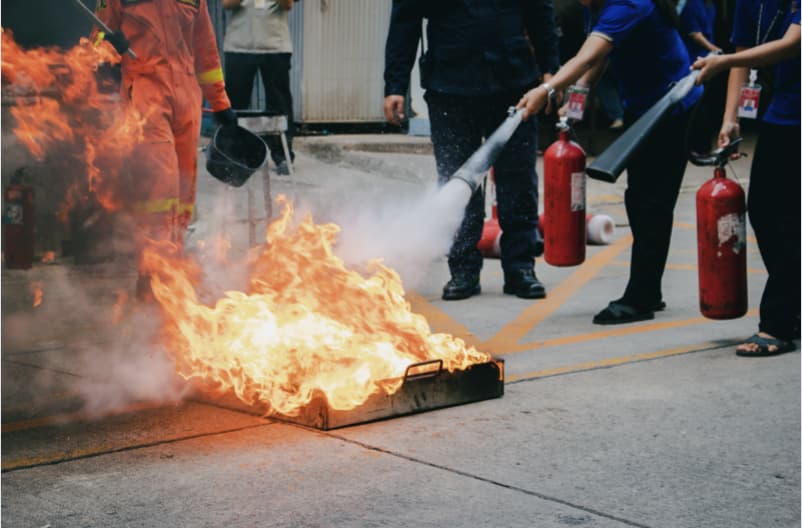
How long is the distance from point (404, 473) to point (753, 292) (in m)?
4.17

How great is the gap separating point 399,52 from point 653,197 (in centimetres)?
175

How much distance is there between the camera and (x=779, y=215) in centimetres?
577

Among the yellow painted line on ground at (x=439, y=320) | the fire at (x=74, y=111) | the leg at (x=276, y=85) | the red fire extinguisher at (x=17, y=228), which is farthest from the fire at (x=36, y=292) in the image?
the leg at (x=276, y=85)

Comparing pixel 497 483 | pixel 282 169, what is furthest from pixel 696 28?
pixel 497 483

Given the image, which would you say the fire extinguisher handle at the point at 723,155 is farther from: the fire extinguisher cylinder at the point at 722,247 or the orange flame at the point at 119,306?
the orange flame at the point at 119,306

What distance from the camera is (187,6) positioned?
19.7 ft

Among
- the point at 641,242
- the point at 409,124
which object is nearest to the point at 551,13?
the point at 641,242

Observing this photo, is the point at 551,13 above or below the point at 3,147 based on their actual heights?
above

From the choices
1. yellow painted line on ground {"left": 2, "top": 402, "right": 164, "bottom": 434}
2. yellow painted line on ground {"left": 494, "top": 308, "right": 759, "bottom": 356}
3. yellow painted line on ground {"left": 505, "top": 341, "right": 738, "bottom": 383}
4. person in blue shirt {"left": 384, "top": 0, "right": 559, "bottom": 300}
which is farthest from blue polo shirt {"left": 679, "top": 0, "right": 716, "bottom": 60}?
yellow painted line on ground {"left": 2, "top": 402, "right": 164, "bottom": 434}

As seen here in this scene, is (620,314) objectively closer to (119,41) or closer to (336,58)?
(119,41)

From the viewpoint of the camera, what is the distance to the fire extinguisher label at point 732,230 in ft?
18.2

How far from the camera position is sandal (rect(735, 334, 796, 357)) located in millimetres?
5699

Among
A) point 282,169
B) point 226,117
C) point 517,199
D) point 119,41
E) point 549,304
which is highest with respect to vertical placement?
point 119,41

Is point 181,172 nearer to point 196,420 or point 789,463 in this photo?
point 196,420
